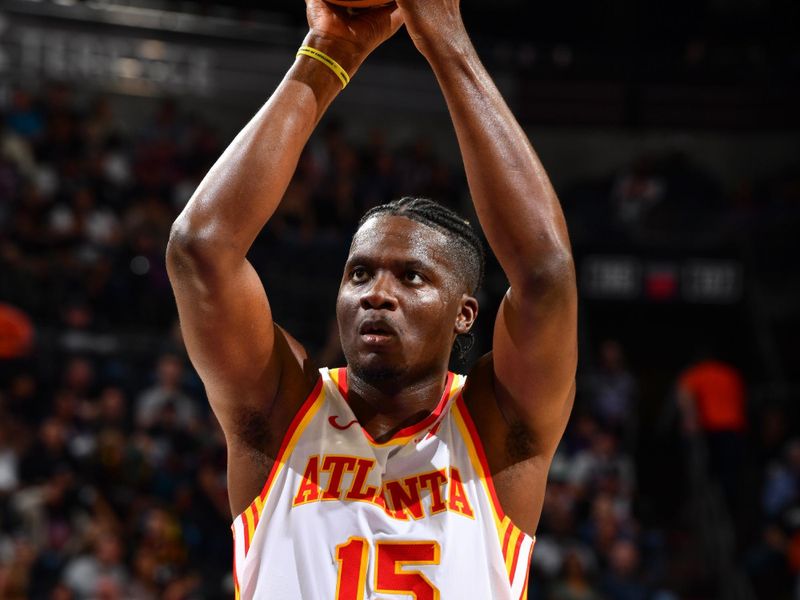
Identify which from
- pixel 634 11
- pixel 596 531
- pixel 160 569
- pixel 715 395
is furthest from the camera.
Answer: pixel 634 11

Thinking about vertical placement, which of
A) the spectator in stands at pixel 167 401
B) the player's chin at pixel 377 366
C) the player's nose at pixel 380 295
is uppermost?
the spectator in stands at pixel 167 401

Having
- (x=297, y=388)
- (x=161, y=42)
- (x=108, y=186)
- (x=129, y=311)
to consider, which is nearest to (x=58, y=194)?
(x=108, y=186)

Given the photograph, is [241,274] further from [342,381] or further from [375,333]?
[342,381]

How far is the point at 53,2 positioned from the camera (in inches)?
599

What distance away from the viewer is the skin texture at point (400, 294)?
103 inches

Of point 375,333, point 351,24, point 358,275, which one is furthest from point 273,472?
point 351,24

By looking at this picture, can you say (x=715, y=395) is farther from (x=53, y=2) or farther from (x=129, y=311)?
(x=53, y=2)

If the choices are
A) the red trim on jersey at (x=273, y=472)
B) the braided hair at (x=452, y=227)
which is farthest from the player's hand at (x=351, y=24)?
the red trim on jersey at (x=273, y=472)

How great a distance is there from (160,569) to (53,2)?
8970mm

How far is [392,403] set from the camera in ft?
9.71

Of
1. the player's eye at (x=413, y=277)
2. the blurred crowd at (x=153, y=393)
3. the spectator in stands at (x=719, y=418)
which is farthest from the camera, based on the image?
the spectator in stands at (x=719, y=418)

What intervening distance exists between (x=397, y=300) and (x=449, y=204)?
12.0 meters

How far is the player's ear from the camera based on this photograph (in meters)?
2.97

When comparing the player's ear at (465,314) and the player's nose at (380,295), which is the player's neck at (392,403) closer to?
the player's ear at (465,314)
